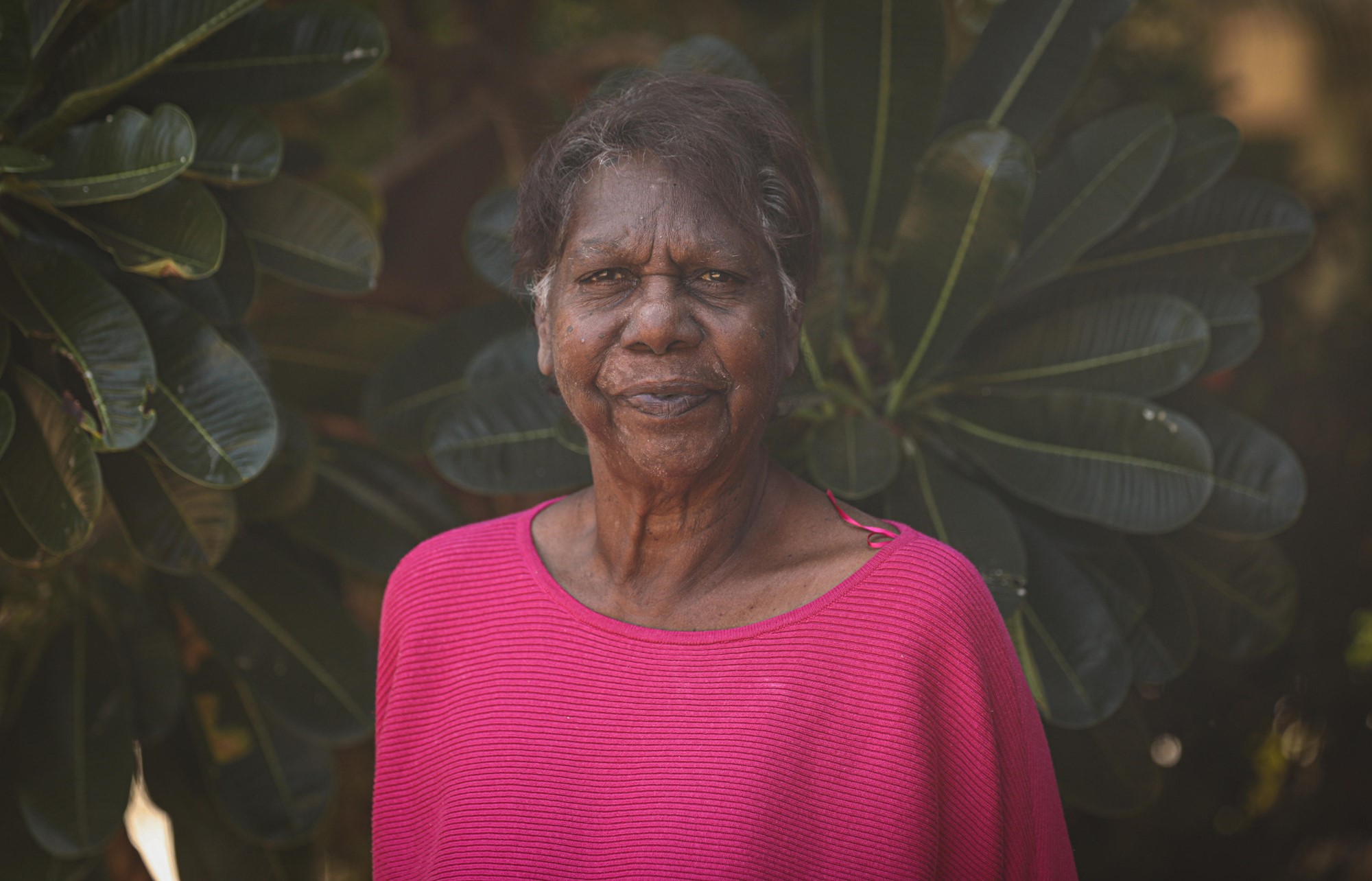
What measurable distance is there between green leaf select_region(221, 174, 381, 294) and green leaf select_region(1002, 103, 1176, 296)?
1339mm

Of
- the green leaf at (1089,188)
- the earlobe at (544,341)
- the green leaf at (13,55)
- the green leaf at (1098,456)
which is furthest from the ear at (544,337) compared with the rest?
the green leaf at (13,55)

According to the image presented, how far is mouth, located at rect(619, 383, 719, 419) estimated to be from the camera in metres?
1.36

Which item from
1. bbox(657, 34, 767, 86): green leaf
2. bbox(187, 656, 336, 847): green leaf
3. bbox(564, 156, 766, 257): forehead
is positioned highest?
bbox(657, 34, 767, 86): green leaf

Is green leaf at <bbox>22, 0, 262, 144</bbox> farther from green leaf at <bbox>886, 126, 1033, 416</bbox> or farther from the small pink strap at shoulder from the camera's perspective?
the small pink strap at shoulder

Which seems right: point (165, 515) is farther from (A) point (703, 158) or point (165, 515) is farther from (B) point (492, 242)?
(A) point (703, 158)

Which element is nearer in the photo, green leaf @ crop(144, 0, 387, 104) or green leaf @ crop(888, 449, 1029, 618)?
green leaf @ crop(888, 449, 1029, 618)

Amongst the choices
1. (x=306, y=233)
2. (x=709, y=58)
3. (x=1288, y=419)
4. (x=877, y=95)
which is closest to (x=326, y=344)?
(x=306, y=233)

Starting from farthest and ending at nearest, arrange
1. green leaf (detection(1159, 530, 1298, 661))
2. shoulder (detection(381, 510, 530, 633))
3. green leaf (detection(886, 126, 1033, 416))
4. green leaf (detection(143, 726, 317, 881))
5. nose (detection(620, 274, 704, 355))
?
green leaf (detection(143, 726, 317, 881)) < green leaf (detection(1159, 530, 1298, 661)) < green leaf (detection(886, 126, 1033, 416)) < shoulder (detection(381, 510, 530, 633)) < nose (detection(620, 274, 704, 355))

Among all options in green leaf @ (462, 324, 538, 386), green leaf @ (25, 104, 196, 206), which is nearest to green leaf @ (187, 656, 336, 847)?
green leaf @ (462, 324, 538, 386)

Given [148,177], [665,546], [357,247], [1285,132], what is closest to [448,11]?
[357,247]

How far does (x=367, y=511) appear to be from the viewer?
8.46ft

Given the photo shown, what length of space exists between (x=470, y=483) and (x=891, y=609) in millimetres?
1139

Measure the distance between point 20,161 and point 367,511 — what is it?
1002mm

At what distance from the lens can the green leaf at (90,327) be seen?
1.94 meters
